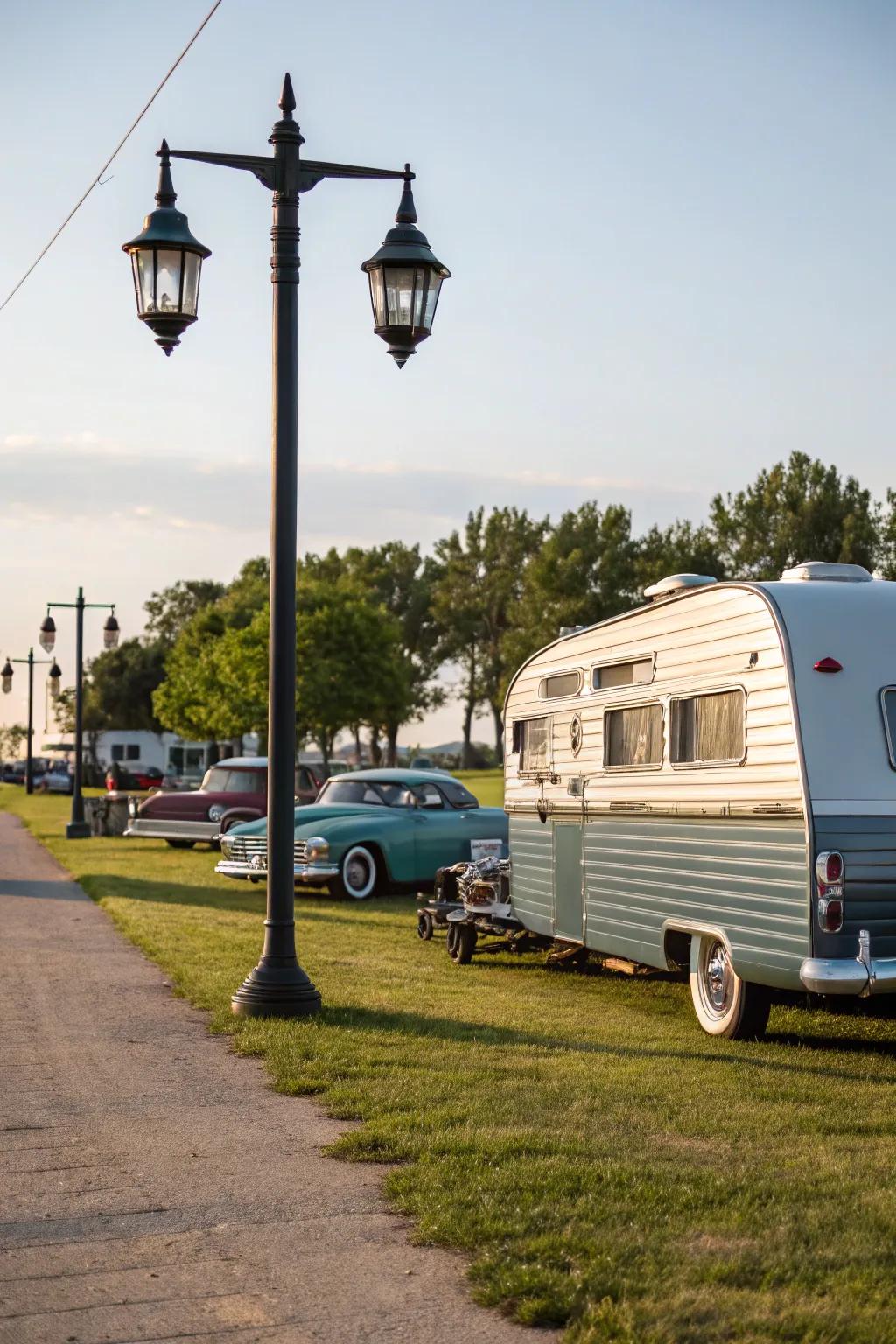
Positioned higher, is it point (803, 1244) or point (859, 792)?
point (859, 792)

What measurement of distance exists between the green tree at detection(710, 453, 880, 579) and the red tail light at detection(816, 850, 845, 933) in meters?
58.2

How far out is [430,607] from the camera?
9625 centimetres

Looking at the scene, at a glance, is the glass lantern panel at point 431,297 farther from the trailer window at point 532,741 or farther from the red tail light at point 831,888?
the red tail light at point 831,888

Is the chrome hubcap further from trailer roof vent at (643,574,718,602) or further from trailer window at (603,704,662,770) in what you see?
trailer roof vent at (643,574,718,602)

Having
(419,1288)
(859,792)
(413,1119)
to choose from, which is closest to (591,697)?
(859,792)

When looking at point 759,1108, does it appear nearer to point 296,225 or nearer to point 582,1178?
point 582,1178

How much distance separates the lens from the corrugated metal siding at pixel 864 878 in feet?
25.4

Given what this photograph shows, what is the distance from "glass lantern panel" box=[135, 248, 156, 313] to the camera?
30.2 ft

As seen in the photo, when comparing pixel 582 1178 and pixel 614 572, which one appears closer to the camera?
pixel 582 1178

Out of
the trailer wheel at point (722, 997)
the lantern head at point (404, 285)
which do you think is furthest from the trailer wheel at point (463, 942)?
the lantern head at point (404, 285)

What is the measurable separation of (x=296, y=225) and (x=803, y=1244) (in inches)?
274

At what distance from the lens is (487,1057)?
7.83 metres

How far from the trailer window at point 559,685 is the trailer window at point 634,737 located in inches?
A: 28.7

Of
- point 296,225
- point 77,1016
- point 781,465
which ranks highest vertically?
point 781,465
